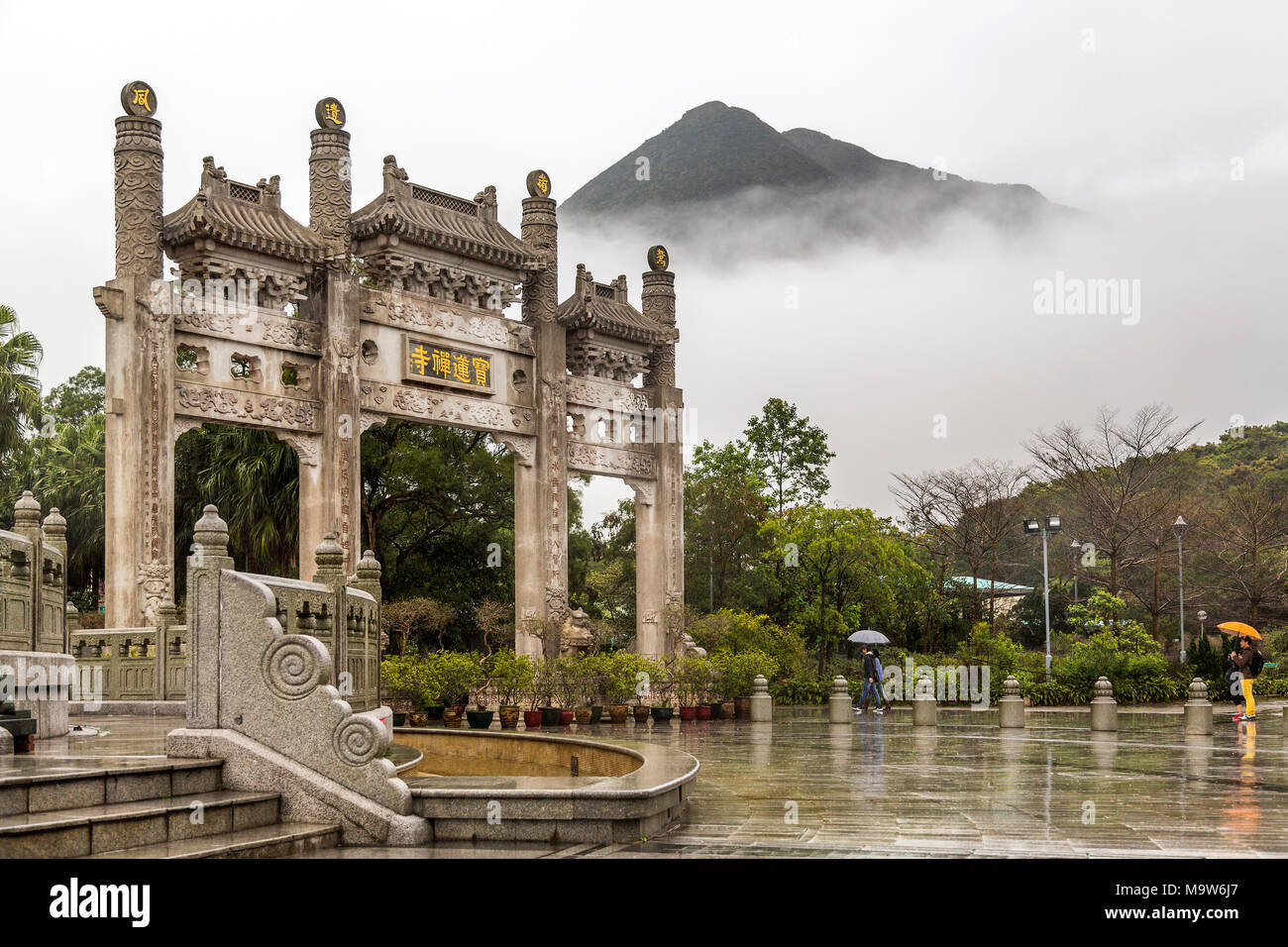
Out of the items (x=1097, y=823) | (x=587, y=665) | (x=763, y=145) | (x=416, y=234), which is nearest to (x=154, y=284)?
(x=416, y=234)

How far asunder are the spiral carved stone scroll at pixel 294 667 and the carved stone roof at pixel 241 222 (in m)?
A: 15.5

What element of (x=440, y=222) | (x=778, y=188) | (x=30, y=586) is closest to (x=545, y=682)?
(x=440, y=222)

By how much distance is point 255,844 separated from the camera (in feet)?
21.9

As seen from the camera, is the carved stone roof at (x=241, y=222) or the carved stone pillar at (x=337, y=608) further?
the carved stone roof at (x=241, y=222)

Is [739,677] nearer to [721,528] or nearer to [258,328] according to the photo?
[258,328]

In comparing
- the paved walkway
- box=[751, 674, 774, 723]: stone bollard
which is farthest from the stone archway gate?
the paved walkway

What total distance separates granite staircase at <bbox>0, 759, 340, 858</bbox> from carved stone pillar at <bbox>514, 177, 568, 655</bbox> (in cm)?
1896

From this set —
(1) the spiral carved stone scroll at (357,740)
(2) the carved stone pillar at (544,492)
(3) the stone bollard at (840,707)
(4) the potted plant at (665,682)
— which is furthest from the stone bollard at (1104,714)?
(1) the spiral carved stone scroll at (357,740)

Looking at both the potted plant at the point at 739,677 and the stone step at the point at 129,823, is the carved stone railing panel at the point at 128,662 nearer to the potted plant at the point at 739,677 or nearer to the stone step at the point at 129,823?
the stone step at the point at 129,823

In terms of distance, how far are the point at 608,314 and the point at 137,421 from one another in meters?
11.7

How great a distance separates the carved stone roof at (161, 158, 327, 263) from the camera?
70.9 ft

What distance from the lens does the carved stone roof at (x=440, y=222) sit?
24.7 m

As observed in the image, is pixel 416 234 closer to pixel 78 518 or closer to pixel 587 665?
pixel 587 665
